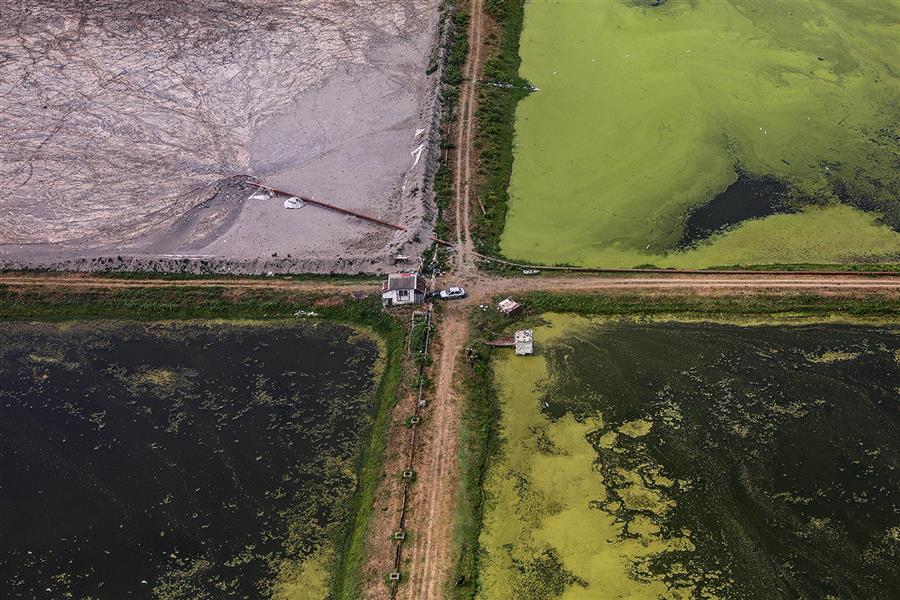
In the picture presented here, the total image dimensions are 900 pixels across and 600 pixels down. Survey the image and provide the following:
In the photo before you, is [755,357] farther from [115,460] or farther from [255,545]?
[115,460]

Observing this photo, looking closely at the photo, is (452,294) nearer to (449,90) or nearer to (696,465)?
(696,465)

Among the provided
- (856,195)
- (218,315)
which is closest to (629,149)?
(856,195)

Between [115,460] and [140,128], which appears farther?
[140,128]

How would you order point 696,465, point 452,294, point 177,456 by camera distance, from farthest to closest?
point 452,294, point 177,456, point 696,465

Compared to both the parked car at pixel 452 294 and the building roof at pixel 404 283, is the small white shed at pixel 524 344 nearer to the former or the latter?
the parked car at pixel 452 294

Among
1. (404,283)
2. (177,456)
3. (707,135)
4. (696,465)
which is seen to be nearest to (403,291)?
(404,283)

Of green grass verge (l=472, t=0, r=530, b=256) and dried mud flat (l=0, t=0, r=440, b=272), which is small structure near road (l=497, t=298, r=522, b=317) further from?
dried mud flat (l=0, t=0, r=440, b=272)
